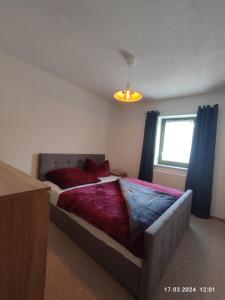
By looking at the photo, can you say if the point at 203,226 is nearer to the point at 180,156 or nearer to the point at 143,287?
the point at 180,156

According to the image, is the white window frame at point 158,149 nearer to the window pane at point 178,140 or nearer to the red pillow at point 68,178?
the window pane at point 178,140

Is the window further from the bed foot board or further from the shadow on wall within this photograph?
the shadow on wall

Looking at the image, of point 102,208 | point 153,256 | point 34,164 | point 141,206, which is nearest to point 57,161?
point 34,164

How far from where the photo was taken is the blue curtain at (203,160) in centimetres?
308

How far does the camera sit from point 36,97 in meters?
2.86

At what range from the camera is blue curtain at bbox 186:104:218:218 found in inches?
121

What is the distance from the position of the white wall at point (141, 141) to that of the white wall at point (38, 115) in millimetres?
905

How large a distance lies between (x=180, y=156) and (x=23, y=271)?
358cm

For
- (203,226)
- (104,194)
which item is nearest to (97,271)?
(104,194)

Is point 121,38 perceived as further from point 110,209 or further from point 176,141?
point 176,141

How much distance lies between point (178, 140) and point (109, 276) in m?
3.01

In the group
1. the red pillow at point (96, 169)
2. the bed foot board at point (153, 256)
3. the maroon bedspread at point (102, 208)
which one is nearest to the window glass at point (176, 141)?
the red pillow at point (96, 169)

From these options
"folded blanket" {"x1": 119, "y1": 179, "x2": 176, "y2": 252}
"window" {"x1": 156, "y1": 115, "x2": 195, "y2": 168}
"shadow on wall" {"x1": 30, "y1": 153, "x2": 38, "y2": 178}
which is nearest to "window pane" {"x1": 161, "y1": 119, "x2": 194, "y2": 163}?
"window" {"x1": 156, "y1": 115, "x2": 195, "y2": 168}

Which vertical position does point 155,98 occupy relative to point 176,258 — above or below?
above
